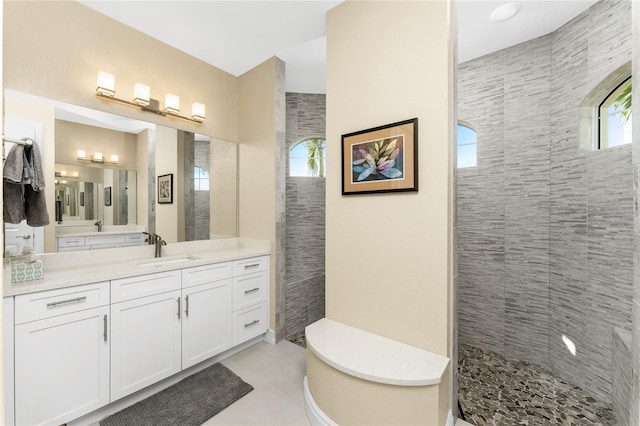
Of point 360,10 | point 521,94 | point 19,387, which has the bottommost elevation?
point 19,387

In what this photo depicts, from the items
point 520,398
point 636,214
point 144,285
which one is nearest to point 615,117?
point 636,214

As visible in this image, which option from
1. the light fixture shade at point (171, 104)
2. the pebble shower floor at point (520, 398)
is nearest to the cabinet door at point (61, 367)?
the light fixture shade at point (171, 104)

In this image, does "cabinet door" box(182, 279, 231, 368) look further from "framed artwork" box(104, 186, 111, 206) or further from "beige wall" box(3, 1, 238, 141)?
"beige wall" box(3, 1, 238, 141)

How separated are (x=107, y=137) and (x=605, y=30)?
404cm

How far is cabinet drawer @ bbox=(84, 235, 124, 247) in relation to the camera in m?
2.43

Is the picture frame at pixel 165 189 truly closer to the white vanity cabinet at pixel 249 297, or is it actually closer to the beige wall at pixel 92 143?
the beige wall at pixel 92 143

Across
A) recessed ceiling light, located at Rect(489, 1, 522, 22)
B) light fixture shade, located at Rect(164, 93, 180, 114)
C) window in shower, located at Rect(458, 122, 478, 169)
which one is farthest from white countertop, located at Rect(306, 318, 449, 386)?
recessed ceiling light, located at Rect(489, 1, 522, 22)

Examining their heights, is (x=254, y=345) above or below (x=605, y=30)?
below

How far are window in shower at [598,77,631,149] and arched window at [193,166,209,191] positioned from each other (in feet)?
11.8

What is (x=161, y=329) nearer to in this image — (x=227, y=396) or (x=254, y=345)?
(x=227, y=396)

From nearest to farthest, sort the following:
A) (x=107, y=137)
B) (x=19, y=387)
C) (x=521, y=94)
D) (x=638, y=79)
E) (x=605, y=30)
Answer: (x=638, y=79) < (x=19, y=387) < (x=605, y=30) < (x=107, y=137) < (x=521, y=94)

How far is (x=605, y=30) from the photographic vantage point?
221cm

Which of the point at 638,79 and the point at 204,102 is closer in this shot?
the point at 638,79

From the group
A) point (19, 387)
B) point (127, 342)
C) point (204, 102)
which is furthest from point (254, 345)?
point (204, 102)
